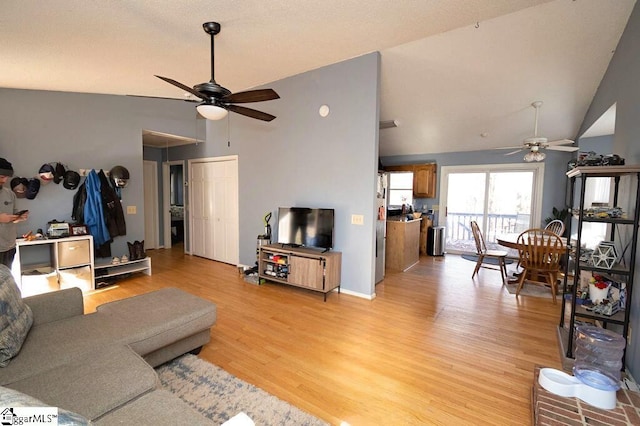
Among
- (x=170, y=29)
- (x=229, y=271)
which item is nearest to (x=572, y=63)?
(x=170, y=29)

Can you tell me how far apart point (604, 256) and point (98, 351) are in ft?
11.7

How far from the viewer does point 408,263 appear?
17.9 feet

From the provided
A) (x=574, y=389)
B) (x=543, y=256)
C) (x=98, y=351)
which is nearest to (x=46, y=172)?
A: (x=98, y=351)

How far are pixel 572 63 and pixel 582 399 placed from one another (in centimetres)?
374

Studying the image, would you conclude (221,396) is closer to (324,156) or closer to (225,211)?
(324,156)

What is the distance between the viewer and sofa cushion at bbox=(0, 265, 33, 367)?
158 centimetres

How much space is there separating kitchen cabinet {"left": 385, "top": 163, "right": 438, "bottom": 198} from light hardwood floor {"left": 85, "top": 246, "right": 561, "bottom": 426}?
290 centimetres

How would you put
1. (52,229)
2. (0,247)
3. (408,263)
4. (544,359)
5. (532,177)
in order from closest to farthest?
(544,359) < (0,247) < (52,229) < (408,263) < (532,177)

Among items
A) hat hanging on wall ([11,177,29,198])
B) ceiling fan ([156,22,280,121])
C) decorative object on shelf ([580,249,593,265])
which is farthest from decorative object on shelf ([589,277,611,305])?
hat hanging on wall ([11,177,29,198])

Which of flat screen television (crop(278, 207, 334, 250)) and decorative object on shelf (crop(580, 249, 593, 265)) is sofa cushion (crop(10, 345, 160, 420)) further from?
decorative object on shelf (crop(580, 249, 593, 265))

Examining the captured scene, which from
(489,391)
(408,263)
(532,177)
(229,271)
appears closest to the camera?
(489,391)

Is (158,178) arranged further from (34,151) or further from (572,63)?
(572,63)

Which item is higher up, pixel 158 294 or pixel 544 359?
pixel 158 294

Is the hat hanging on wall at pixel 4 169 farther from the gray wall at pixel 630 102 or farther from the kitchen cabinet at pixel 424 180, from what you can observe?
the kitchen cabinet at pixel 424 180
